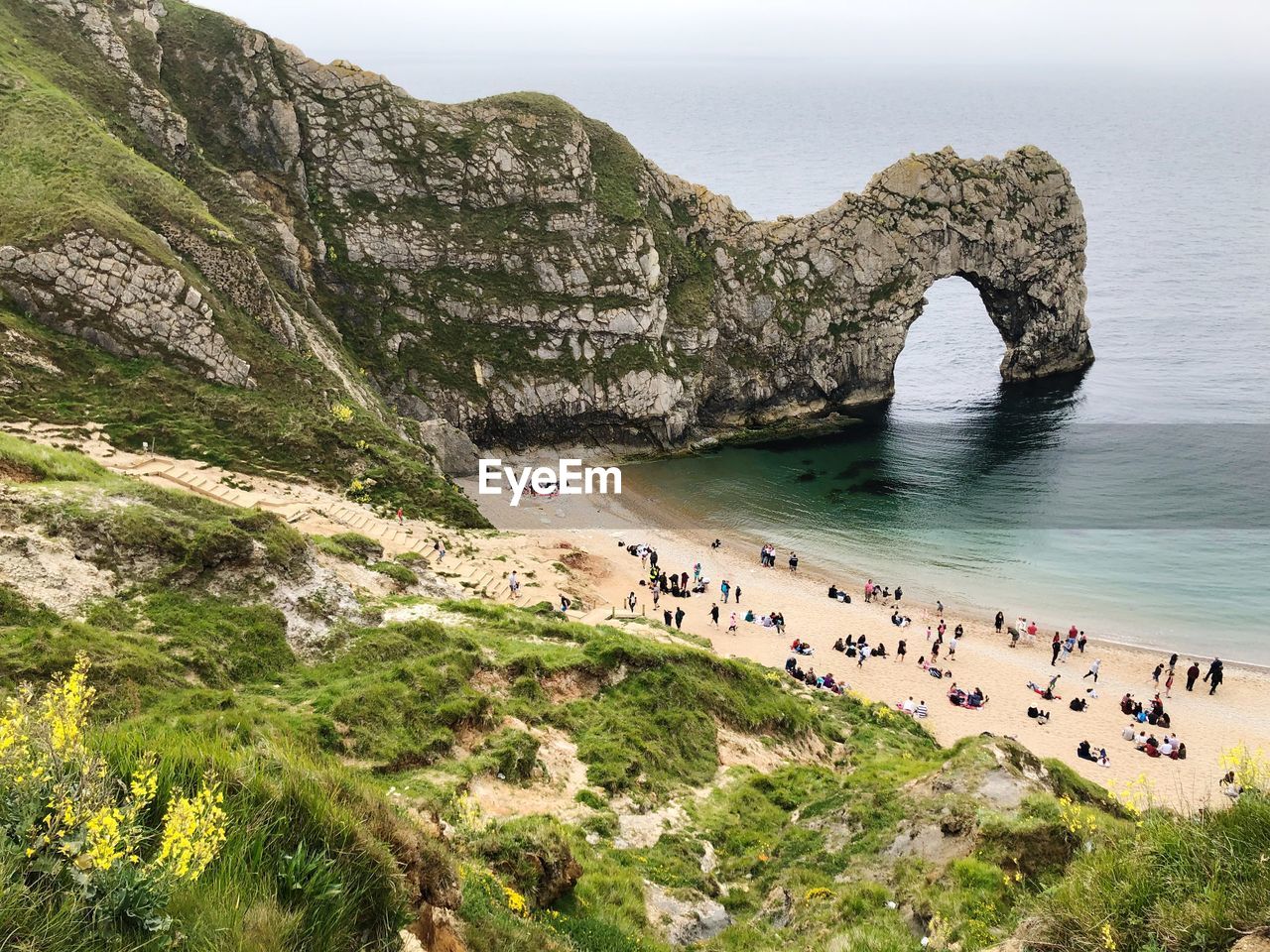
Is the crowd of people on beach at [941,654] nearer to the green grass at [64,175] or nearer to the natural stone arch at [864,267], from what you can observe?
the natural stone arch at [864,267]

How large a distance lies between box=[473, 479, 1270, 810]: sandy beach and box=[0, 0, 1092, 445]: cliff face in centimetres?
1789

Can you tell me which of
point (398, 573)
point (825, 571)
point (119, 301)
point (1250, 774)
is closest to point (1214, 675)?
point (825, 571)

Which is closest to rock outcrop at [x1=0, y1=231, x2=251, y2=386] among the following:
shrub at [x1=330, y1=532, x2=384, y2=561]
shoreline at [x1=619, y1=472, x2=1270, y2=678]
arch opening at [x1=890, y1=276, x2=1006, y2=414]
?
shrub at [x1=330, y1=532, x2=384, y2=561]

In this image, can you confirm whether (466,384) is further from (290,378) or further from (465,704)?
(465,704)

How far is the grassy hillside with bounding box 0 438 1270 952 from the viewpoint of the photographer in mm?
6848

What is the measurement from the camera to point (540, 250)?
73375 mm

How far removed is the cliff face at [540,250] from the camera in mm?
64062

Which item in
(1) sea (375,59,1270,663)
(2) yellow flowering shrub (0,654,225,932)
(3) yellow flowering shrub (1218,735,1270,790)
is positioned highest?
(2) yellow flowering shrub (0,654,225,932)

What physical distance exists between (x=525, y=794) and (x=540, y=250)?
62.5 m

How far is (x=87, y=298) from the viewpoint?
134 ft

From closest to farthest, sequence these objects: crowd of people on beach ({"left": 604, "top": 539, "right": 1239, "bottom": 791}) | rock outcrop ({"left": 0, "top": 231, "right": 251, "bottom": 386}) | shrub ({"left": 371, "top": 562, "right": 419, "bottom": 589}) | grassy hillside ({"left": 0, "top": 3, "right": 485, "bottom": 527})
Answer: shrub ({"left": 371, "top": 562, "right": 419, "bottom": 589})
crowd of people on beach ({"left": 604, "top": 539, "right": 1239, "bottom": 791})
grassy hillside ({"left": 0, "top": 3, "right": 485, "bottom": 527})
rock outcrop ({"left": 0, "top": 231, "right": 251, "bottom": 386})

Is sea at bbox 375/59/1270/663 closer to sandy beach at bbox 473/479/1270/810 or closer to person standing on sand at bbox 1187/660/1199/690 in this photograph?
sandy beach at bbox 473/479/1270/810

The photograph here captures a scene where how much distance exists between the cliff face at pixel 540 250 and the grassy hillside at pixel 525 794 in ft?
109

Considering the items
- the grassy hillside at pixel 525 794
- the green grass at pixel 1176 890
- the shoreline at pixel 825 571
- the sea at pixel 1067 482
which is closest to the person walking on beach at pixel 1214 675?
the shoreline at pixel 825 571
